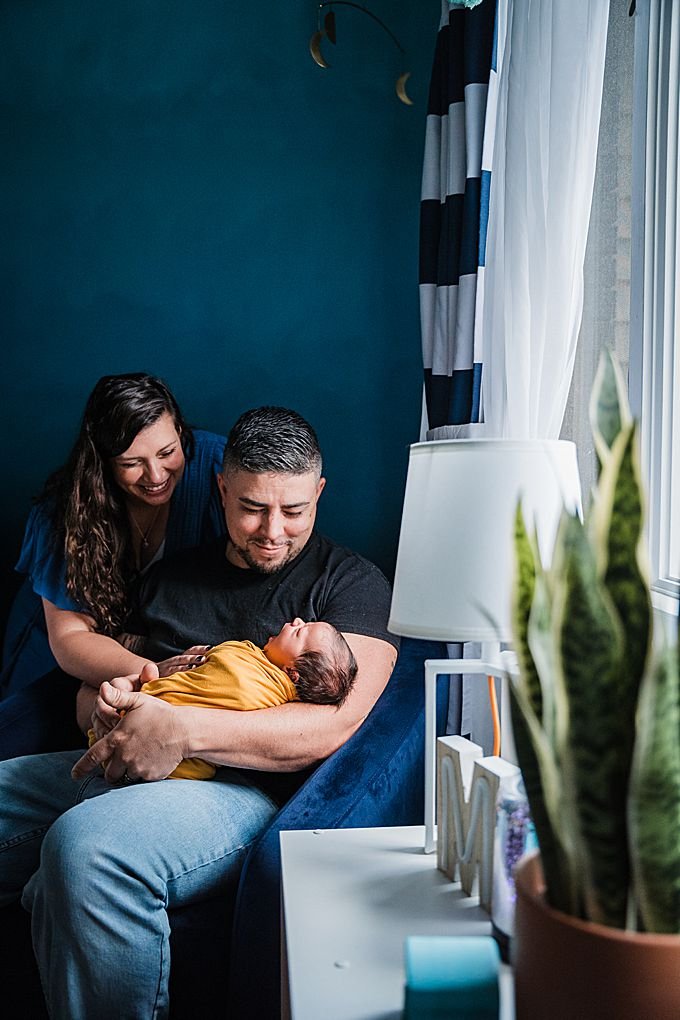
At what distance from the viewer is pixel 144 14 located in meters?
2.61

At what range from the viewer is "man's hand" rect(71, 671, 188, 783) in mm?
1616

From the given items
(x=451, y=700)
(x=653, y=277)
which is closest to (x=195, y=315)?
(x=451, y=700)

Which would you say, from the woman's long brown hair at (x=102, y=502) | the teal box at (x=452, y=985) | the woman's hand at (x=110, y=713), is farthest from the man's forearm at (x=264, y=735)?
the teal box at (x=452, y=985)

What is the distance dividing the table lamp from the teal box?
0.40 meters

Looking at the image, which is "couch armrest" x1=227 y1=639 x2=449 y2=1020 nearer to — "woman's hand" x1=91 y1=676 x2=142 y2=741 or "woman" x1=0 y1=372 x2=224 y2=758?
"woman's hand" x1=91 y1=676 x2=142 y2=741

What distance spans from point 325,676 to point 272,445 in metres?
0.47

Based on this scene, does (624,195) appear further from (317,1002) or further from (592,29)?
(317,1002)

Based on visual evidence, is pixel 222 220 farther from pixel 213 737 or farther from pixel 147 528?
pixel 213 737

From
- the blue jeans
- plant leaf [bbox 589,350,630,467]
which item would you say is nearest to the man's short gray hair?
the blue jeans

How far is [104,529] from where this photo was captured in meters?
2.11

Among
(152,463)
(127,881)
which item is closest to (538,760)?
(127,881)

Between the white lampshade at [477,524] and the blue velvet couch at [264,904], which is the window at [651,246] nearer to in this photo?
the white lampshade at [477,524]

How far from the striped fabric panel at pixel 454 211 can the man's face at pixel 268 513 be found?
35 centimetres

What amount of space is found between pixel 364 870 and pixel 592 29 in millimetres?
1273
